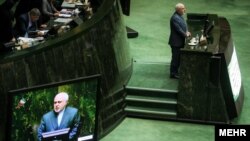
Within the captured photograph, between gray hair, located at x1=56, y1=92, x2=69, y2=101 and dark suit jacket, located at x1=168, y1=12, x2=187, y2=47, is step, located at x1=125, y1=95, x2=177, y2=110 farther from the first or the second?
gray hair, located at x1=56, y1=92, x2=69, y2=101

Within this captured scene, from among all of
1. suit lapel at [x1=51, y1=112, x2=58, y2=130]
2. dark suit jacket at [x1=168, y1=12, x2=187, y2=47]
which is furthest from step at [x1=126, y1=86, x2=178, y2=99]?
suit lapel at [x1=51, y1=112, x2=58, y2=130]

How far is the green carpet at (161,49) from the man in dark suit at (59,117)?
297cm

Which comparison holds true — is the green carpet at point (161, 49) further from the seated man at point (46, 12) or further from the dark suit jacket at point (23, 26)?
the dark suit jacket at point (23, 26)

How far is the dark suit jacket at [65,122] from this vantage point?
7.11 metres

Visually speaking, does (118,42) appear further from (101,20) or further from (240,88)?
(240,88)

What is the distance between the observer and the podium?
1052 cm

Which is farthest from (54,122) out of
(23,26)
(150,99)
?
(23,26)

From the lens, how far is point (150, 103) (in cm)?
1117

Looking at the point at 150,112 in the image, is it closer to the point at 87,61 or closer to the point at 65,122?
the point at 87,61

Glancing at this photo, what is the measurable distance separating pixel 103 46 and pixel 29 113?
11.3ft

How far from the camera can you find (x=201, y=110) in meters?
10.9

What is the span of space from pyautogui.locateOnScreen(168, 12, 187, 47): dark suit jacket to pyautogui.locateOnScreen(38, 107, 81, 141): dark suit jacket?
4.39 m

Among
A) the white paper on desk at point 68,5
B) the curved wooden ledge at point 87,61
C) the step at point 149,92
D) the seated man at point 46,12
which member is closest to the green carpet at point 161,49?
the step at point 149,92

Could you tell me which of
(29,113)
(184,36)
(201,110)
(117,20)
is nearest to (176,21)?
(184,36)
